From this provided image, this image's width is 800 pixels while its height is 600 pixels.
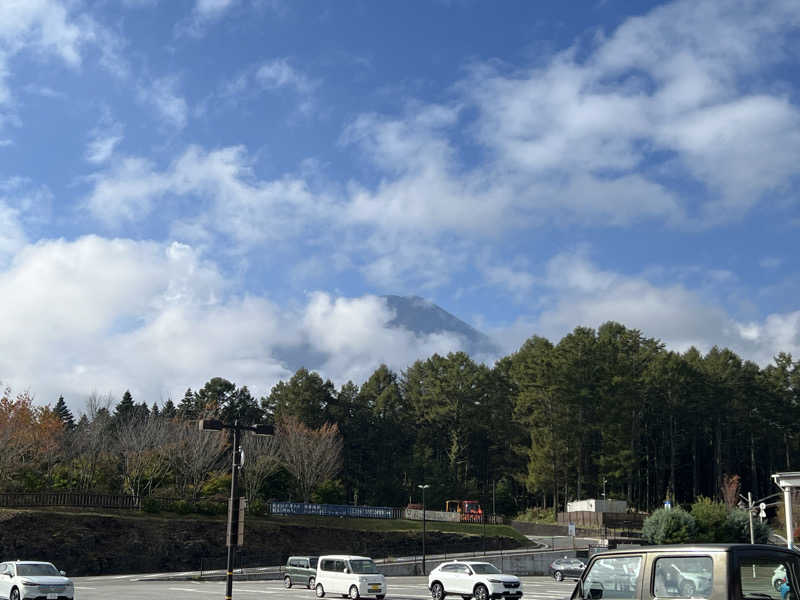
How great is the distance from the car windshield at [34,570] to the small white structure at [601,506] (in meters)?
63.0

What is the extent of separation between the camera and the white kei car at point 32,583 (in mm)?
25297

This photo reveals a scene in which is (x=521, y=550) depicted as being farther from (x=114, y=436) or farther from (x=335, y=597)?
(x=114, y=436)

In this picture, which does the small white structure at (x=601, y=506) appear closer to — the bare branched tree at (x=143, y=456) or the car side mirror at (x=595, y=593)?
the bare branched tree at (x=143, y=456)

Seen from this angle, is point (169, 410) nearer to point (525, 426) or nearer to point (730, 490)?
point (525, 426)

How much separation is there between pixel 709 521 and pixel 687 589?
60649 millimetres

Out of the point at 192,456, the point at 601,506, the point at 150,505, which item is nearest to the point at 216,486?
the point at 192,456

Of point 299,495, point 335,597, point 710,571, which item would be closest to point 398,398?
point 299,495

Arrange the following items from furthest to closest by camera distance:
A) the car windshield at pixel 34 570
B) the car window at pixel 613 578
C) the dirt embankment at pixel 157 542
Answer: the dirt embankment at pixel 157 542, the car windshield at pixel 34 570, the car window at pixel 613 578

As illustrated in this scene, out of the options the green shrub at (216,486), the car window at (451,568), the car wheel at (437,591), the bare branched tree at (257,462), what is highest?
the bare branched tree at (257,462)

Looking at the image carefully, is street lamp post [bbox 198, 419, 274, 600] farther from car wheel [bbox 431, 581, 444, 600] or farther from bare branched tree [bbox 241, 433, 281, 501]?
bare branched tree [bbox 241, 433, 281, 501]

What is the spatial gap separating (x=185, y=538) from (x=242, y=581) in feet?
34.7

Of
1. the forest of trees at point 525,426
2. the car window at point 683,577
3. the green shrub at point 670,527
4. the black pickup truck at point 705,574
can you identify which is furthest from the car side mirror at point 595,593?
the forest of trees at point 525,426

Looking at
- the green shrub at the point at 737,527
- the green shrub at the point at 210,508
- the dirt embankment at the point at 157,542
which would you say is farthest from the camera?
the green shrub at the point at 737,527

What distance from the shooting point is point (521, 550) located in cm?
6712
